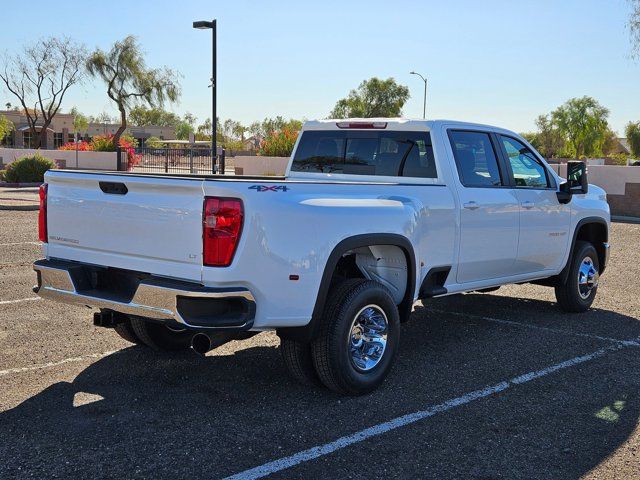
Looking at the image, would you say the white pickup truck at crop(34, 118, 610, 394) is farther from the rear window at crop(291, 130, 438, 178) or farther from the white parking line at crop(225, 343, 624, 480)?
the white parking line at crop(225, 343, 624, 480)

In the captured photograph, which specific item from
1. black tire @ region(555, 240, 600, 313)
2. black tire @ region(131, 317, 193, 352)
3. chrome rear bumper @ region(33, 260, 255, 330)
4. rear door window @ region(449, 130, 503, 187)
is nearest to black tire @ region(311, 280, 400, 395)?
chrome rear bumper @ region(33, 260, 255, 330)

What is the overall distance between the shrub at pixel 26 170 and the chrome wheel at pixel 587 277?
82.4 feet

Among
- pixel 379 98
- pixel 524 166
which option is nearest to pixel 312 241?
pixel 524 166

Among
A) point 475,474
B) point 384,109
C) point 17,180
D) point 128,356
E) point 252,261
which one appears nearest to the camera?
point 475,474

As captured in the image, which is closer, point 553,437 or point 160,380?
point 553,437

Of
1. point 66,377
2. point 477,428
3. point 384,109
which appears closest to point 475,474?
point 477,428

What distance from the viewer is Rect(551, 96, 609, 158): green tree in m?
107

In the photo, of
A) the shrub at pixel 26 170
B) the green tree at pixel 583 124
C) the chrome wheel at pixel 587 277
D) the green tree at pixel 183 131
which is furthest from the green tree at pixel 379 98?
the chrome wheel at pixel 587 277

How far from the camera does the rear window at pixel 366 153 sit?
664cm

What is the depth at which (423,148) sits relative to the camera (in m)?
6.64

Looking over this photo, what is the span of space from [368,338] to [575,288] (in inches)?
145

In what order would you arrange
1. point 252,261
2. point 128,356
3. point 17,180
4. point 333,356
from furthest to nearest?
point 17,180
point 128,356
point 333,356
point 252,261

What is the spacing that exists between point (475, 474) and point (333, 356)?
4.37 feet

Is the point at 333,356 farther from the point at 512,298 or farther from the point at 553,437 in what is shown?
the point at 512,298
